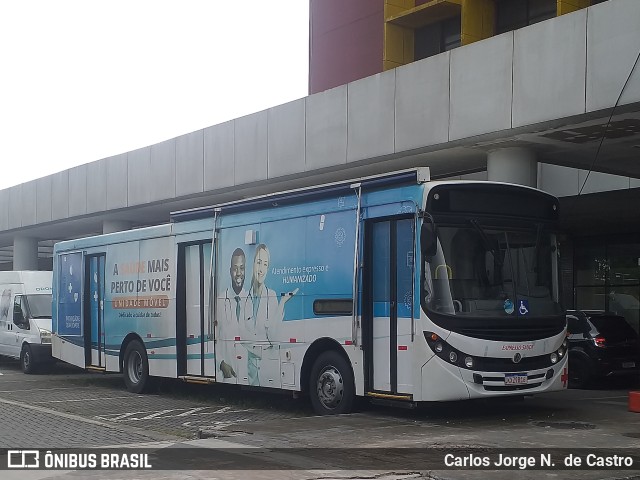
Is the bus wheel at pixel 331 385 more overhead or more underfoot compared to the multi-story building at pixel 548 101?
more underfoot

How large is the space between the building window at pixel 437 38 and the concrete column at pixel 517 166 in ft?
29.6

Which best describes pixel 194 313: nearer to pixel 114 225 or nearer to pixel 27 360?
pixel 27 360

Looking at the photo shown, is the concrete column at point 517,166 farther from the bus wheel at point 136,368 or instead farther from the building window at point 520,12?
the bus wheel at point 136,368

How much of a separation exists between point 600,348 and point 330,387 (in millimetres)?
8179

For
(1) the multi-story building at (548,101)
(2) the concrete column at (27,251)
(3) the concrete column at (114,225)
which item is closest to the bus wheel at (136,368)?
(1) the multi-story building at (548,101)

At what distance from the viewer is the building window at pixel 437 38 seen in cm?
2503

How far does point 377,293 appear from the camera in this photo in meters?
12.1

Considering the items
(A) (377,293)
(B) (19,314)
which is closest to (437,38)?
(B) (19,314)

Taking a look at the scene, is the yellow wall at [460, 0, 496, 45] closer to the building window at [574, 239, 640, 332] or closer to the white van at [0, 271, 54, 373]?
the building window at [574, 239, 640, 332]

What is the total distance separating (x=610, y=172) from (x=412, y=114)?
4989mm

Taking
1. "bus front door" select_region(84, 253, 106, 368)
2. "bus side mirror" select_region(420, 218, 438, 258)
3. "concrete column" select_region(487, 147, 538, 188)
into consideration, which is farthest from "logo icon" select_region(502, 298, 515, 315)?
"bus front door" select_region(84, 253, 106, 368)

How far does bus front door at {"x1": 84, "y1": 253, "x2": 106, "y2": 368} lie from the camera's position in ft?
61.5

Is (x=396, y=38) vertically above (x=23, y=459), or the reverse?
(x=396, y=38)

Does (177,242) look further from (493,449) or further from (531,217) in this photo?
(493,449)
